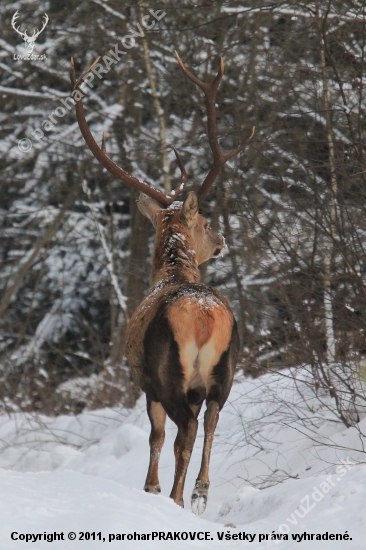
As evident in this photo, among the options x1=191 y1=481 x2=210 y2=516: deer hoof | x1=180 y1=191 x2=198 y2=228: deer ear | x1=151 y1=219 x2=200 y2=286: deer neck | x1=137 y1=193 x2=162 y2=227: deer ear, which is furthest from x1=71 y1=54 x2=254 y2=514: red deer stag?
x1=137 y1=193 x2=162 y2=227: deer ear

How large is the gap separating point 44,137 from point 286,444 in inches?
412

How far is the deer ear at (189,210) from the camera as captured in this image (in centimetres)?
716

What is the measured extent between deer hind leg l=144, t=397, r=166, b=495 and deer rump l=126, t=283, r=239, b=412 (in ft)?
1.20

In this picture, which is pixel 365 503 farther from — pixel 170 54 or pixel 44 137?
pixel 44 137

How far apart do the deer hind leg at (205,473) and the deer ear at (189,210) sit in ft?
6.41

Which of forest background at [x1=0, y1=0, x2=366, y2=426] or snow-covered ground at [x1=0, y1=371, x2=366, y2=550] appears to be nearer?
snow-covered ground at [x1=0, y1=371, x2=366, y2=550]

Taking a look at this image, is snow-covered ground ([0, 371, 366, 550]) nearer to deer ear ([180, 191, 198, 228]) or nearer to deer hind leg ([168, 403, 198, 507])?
deer hind leg ([168, 403, 198, 507])

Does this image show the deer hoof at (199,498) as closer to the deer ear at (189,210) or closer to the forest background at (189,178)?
the forest background at (189,178)

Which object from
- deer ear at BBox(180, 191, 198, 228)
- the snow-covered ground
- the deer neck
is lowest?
the snow-covered ground

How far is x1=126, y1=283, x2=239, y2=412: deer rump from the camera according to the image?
18.6ft

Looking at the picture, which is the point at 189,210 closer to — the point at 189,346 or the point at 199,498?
the point at 189,346

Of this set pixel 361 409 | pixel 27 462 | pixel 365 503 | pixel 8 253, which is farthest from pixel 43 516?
pixel 8 253

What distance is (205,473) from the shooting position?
573 centimetres

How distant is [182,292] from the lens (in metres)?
5.81
